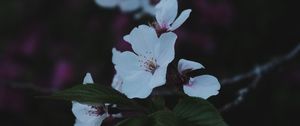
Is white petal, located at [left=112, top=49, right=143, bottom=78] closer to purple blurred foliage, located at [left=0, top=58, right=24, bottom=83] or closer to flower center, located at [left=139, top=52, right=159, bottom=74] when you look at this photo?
flower center, located at [left=139, top=52, right=159, bottom=74]

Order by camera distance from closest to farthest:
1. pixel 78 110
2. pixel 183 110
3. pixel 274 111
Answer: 1. pixel 183 110
2. pixel 78 110
3. pixel 274 111

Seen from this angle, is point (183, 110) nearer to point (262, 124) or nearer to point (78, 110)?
point (78, 110)

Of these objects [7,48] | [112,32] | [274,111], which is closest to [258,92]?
[274,111]

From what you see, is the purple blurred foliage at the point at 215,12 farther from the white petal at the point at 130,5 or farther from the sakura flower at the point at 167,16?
the sakura flower at the point at 167,16

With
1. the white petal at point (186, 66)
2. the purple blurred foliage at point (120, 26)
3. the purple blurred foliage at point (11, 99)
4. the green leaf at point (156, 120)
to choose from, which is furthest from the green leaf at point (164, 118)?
the purple blurred foliage at point (11, 99)

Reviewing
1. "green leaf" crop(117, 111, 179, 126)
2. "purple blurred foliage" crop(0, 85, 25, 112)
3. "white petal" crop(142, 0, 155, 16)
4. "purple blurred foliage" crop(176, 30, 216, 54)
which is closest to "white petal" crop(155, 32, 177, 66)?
"green leaf" crop(117, 111, 179, 126)

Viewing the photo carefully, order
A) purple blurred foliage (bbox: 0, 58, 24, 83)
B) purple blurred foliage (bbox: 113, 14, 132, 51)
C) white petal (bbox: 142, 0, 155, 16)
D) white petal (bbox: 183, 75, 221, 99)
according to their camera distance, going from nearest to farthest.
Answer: white petal (bbox: 183, 75, 221, 99) < white petal (bbox: 142, 0, 155, 16) < purple blurred foliage (bbox: 113, 14, 132, 51) < purple blurred foliage (bbox: 0, 58, 24, 83)
